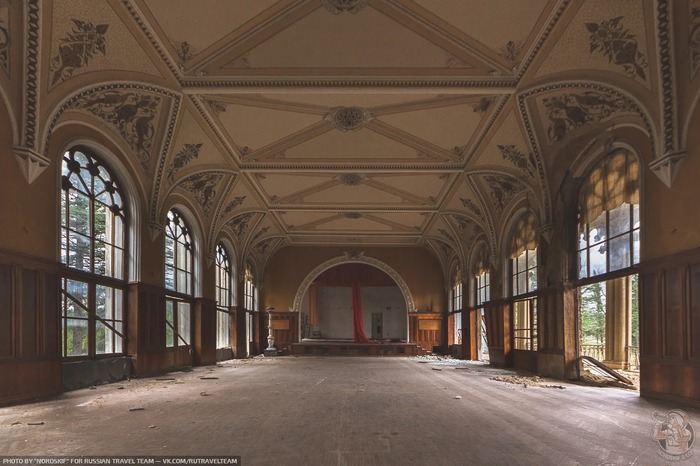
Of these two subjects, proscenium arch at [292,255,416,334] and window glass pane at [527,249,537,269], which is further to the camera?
proscenium arch at [292,255,416,334]

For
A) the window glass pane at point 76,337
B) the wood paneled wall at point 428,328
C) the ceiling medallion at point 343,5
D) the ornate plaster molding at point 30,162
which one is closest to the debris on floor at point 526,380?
the ceiling medallion at point 343,5

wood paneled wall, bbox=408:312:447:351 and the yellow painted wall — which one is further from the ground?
the yellow painted wall

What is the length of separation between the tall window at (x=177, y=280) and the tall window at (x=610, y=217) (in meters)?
9.78

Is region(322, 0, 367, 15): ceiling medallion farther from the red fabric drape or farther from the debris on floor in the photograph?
the red fabric drape

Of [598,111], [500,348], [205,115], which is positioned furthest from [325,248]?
[598,111]

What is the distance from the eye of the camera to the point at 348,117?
11672 mm

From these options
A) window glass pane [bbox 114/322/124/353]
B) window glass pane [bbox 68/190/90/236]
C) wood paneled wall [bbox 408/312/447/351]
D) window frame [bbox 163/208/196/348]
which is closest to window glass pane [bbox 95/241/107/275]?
window glass pane [bbox 68/190/90/236]

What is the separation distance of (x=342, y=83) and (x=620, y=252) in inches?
228

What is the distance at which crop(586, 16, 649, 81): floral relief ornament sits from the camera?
772 centimetres

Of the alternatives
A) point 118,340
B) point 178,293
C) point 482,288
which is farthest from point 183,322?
point 482,288

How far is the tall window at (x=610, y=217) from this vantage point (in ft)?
31.0

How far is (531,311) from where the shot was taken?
13.9 metres

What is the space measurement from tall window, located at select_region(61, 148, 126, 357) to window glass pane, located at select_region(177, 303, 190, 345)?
339 centimetres

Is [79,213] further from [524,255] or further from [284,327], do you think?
[284,327]
